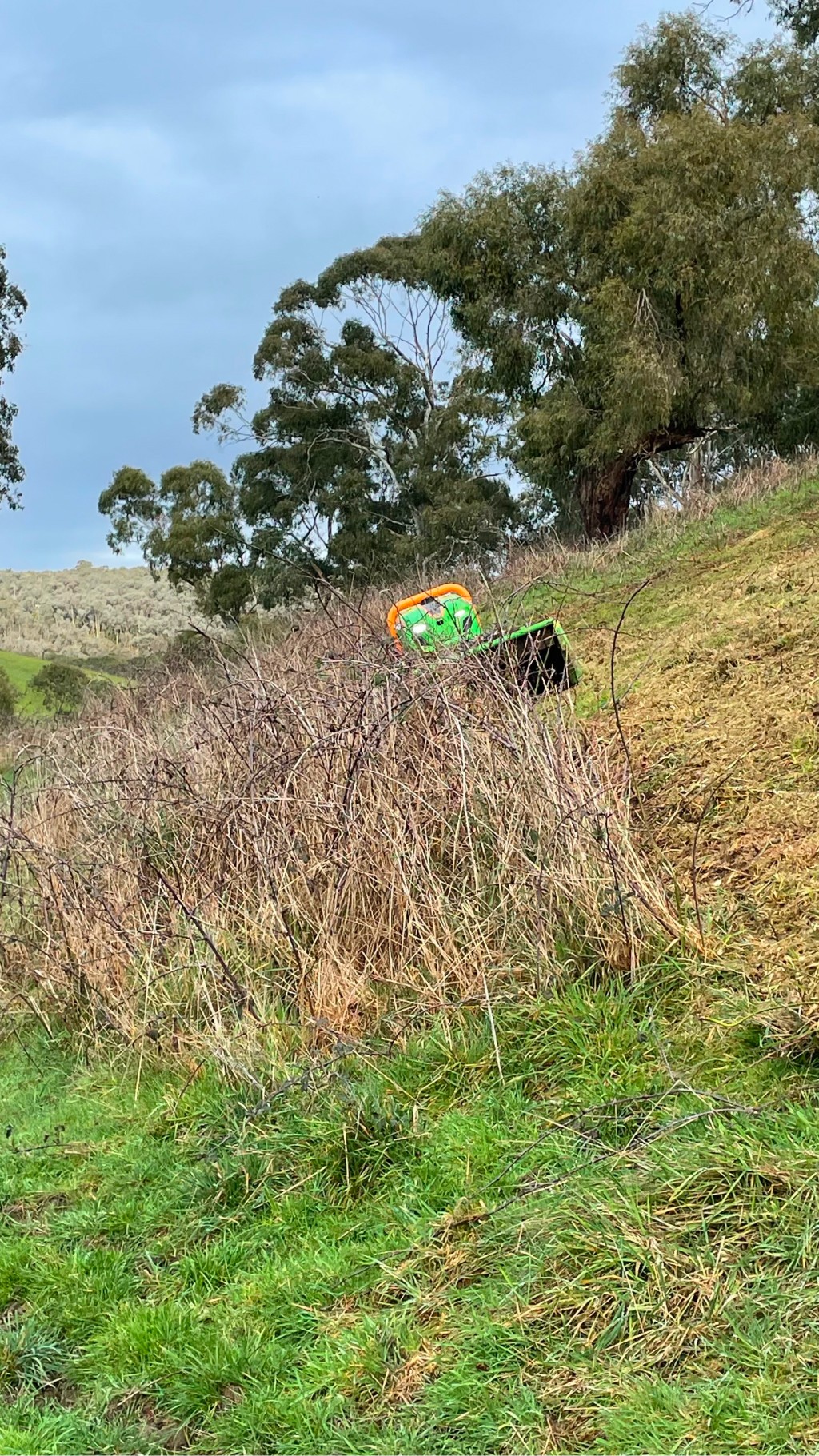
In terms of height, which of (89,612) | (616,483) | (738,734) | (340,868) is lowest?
(738,734)

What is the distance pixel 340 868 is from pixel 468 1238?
6.44ft

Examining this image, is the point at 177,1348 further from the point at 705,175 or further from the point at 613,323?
the point at 705,175

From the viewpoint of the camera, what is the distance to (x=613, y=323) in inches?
650

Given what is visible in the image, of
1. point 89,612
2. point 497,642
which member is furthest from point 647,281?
point 89,612

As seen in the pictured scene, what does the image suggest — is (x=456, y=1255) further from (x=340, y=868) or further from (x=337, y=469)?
(x=337, y=469)

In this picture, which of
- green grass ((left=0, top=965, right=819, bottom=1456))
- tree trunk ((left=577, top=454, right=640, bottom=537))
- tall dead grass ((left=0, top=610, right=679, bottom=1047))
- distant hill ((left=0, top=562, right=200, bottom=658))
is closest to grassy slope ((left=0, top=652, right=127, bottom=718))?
distant hill ((left=0, top=562, right=200, bottom=658))

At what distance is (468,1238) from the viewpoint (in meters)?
2.75

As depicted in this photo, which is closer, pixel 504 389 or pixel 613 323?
pixel 613 323

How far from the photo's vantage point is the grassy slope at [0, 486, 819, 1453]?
2242mm

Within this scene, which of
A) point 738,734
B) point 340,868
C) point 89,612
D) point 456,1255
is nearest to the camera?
point 456,1255

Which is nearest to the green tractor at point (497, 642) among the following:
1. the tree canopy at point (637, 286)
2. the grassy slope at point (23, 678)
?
the tree canopy at point (637, 286)

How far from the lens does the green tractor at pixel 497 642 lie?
5.24m

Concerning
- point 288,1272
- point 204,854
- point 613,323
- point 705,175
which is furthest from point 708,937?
point 705,175

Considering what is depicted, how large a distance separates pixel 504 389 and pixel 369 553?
313 inches
